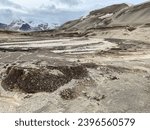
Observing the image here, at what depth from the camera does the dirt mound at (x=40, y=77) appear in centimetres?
1173

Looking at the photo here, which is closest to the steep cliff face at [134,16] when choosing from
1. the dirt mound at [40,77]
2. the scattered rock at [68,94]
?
the dirt mound at [40,77]

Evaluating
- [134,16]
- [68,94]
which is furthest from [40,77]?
[134,16]

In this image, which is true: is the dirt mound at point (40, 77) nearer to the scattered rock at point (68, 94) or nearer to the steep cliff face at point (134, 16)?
the scattered rock at point (68, 94)

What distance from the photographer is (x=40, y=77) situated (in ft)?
39.5

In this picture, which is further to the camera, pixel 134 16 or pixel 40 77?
pixel 134 16

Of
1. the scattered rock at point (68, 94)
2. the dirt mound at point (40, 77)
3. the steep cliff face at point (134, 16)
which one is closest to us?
Result: the scattered rock at point (68, 94)

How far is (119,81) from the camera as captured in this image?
12266mm

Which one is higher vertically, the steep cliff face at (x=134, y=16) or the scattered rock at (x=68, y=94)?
the steep cliff face at (x=134, y=16)

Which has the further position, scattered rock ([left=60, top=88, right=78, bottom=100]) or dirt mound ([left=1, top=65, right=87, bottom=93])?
dirt mound ([left=1, top=65, right=87, bottom=93])

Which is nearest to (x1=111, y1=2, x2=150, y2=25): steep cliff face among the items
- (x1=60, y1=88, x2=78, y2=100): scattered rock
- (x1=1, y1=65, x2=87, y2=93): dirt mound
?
(x1=1, y1=65, x2=87, y2=93): dirt mound

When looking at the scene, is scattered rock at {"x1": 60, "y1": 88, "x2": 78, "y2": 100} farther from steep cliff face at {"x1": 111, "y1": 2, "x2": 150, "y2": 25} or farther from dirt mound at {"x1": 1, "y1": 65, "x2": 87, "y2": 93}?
steep cliff face at {"x1": 111, "y1": 2, "x2": 150, "y2": 25}

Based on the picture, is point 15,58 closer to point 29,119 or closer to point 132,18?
point 29,119

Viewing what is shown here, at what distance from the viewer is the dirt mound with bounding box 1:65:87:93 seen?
38.5 ft

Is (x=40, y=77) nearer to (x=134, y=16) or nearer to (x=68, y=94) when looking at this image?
(x=68, y=94)
